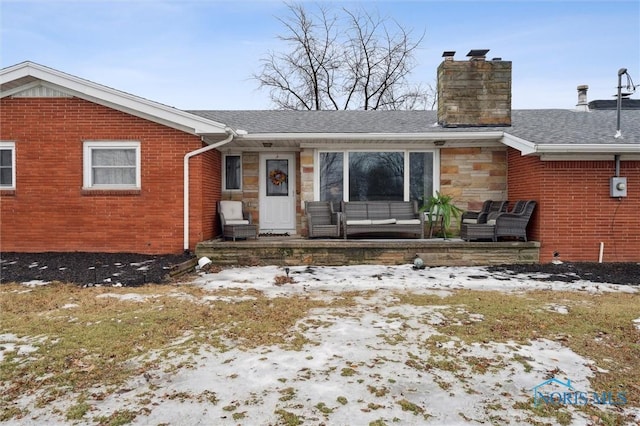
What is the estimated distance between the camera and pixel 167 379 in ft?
10.2

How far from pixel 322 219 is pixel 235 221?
1966mm

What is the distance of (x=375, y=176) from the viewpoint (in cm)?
1005

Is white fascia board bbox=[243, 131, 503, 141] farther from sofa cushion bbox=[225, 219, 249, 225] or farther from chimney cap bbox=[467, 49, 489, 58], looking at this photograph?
chimney cap bbox=[467, 49, 489, 58]

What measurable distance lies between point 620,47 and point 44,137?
17.5 m

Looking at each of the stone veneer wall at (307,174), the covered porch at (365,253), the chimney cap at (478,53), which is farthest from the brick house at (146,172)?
the chimney cap at (478,53)

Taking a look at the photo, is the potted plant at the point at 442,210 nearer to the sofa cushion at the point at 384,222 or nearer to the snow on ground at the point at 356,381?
the sofa cushion at the point at 384,222

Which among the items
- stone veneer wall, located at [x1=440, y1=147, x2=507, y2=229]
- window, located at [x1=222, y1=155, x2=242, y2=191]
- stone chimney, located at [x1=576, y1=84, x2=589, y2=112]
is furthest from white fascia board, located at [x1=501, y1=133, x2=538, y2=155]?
stone chimney, located at [x1=576, y1=84, x2=589, y2=112]

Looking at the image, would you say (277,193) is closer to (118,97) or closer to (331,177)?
(331,177)

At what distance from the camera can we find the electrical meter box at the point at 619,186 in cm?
817

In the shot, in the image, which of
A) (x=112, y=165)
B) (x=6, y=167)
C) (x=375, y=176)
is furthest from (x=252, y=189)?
(x=6, y=167)

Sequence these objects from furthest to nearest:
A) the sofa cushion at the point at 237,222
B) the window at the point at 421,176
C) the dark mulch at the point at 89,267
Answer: the window at the point at 421,176 → the sofa cushion at the point at 237,222 → the dark mulch at the point at 89,267

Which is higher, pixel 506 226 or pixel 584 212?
pixel 584 212

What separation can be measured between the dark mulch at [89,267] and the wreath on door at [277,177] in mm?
3185

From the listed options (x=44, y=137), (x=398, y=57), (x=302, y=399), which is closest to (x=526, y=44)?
(x=398, y=57)
